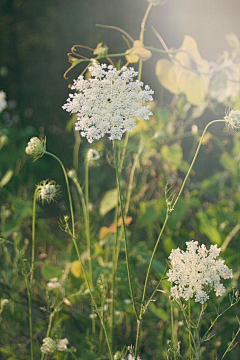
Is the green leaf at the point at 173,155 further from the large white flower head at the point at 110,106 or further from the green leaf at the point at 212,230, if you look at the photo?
the large white flower head at the point at 110,106

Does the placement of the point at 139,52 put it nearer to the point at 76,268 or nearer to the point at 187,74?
the point at 187,74

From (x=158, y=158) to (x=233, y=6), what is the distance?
0.72 metres

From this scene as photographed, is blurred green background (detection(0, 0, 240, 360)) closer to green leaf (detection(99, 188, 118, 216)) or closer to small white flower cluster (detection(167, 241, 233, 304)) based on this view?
green leaf (detection(99, 188, 118, 216))

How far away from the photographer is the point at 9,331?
4.31ft

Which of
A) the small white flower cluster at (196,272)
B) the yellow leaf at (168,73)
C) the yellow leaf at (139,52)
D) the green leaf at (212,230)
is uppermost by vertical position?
the yellow leaf at (168,73)

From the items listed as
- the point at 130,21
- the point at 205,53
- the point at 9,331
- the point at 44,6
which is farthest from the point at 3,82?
the point at 9,331

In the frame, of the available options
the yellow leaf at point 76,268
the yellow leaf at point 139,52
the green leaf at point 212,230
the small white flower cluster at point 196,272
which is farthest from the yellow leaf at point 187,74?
the small white flower cluster at point 196,272

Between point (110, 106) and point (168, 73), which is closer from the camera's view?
point (110, 106)

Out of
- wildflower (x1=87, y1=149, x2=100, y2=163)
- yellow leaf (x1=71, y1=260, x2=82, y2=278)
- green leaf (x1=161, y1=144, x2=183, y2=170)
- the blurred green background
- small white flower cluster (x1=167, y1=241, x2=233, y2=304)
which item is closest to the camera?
small white flower cluster (x1=167, y1=241, x2=233, y2=304)

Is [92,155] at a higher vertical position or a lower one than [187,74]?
lower

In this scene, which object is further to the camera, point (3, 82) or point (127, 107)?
point (3, 82)

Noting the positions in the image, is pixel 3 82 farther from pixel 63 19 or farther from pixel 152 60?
pixel 152 60

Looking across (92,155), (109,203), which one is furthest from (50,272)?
(92,155)

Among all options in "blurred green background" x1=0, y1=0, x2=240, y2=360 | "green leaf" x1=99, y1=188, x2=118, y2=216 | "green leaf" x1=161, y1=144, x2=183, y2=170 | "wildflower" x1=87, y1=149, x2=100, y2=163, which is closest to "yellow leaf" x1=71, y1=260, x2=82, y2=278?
"blurred green background" x1=0, y1=0, x2=240, y2=360
